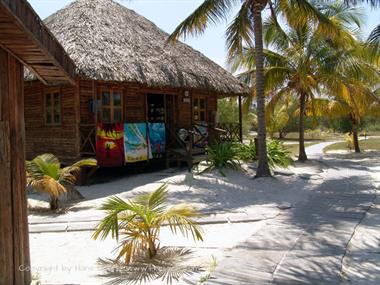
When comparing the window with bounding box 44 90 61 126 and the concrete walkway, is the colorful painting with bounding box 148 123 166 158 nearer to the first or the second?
the window with bounding box 44 90 61 126

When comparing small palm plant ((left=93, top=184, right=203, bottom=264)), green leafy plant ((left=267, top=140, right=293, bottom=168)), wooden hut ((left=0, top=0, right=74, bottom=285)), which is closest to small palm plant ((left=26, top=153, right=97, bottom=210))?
small palm plant ((left=93, top=184, right=203, bottom=264))

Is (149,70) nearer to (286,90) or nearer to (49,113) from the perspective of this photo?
(49,113)

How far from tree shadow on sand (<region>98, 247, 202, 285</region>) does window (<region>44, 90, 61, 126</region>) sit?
7.78m

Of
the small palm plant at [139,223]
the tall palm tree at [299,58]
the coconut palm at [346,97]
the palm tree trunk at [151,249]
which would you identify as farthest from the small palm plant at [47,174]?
the coconut palm at [346,97]

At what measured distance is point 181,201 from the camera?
8586mm

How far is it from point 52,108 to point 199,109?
573 cm

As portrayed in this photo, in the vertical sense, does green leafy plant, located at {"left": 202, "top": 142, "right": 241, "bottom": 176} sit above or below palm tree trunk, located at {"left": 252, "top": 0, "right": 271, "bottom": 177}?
below

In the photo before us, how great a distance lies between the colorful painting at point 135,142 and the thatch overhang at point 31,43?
712 cm

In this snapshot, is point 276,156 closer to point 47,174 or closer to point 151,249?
point 47,174

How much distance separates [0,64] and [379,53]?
10.6 m

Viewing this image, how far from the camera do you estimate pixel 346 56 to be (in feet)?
51.5

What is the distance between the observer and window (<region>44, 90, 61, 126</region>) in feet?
39.0

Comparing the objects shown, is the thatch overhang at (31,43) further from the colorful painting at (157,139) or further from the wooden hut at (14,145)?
the colorful painting at (157,139)

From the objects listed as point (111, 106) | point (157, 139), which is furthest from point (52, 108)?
point (157, 139)
